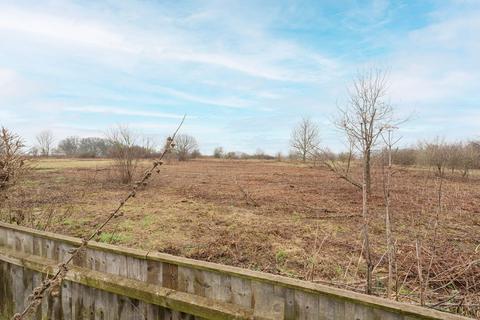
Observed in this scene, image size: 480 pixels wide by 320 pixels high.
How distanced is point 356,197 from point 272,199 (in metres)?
4.05

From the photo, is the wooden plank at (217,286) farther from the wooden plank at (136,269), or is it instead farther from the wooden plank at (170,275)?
the wooden plank at (136,269)

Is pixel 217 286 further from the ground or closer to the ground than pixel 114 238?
further from the ground

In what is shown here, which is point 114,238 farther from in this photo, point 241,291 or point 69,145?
point 69,145

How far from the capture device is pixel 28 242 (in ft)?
11.7

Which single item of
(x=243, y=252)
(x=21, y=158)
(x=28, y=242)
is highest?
(x=21, y=158)

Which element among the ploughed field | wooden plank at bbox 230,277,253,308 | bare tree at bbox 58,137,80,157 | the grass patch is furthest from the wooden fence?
bare tree at bbox 58,137,80,157

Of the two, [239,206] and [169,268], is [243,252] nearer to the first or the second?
[169,268]

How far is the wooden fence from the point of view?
219cm

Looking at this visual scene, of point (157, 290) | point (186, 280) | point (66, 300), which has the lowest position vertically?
point (66, 300)

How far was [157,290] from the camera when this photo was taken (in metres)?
2.71

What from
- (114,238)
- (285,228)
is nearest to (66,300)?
(114,238)

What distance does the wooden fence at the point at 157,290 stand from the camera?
219 centimetres

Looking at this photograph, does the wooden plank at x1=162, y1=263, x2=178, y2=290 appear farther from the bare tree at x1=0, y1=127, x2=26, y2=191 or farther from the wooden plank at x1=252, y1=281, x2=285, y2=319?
the bare tree at x1=0, y1=127, x2=26, y2=191

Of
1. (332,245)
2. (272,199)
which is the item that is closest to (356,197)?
(272,199)
